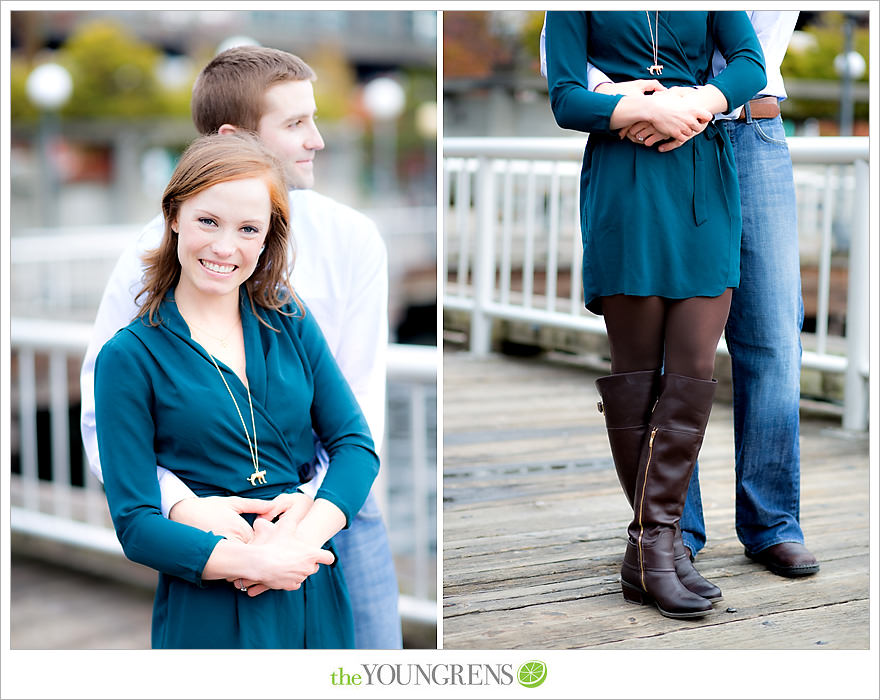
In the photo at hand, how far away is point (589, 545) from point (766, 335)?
619 millimetres

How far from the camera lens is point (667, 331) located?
1.91 m

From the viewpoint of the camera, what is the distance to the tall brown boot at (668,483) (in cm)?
188

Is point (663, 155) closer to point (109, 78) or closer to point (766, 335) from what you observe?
point (766, 335)

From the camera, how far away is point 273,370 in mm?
1535

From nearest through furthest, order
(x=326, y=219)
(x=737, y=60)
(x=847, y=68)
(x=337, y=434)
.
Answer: (x=337, y=434)
(x=326, y=219)
(x=737, y=60)
(x=847, y=68)

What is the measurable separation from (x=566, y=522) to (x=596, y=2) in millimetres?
1241

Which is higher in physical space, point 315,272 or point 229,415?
point 315,272

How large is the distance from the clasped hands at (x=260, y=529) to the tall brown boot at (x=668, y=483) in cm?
69

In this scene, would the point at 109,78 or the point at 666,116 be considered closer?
the point at 666,116

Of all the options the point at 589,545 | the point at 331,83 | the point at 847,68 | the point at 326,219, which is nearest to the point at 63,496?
the point at 589,545

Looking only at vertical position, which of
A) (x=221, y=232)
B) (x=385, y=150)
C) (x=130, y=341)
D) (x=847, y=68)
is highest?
(x=847, y=68)

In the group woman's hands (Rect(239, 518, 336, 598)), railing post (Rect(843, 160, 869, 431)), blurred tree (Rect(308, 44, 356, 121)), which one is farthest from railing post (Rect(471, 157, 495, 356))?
blurred tree (Rect(308, 44, 356, 121))

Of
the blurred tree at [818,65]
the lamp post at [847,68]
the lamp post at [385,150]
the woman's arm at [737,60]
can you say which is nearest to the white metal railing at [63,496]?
the woman's arm at [737,60]

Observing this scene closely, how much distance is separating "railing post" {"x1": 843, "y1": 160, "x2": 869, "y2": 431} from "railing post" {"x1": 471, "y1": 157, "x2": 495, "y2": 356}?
159cm
